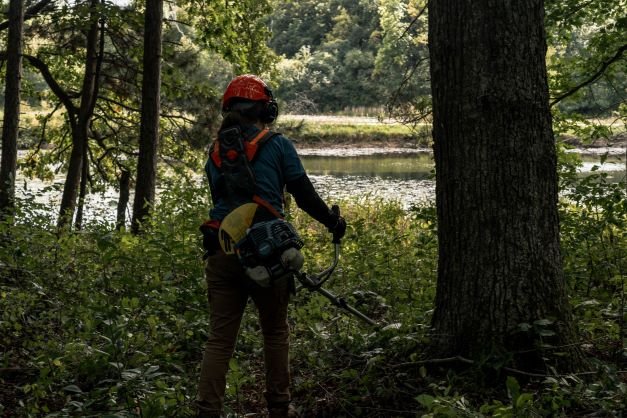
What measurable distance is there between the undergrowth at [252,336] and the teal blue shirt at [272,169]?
853mm

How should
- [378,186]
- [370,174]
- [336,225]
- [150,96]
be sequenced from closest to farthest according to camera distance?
1. [336,225]
2. [150,96]
3. [378,186]
4. [370,174]

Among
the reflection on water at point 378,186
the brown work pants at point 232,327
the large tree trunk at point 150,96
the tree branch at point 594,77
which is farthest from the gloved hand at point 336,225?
the reflection on water at point 378,186

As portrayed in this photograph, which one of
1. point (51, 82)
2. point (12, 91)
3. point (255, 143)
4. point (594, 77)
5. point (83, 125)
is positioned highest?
point (51, 82)

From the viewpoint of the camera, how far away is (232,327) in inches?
154

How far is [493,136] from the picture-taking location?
3.83m

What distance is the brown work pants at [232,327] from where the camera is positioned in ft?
12.5

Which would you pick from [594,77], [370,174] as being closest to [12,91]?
[594,77]

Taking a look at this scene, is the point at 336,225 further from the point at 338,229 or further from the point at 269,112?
the point at 269,112

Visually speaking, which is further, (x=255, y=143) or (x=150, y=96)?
(x=150, y=96)

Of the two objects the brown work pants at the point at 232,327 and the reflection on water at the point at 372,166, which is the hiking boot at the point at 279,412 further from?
the reflection on water at the point at 372,166

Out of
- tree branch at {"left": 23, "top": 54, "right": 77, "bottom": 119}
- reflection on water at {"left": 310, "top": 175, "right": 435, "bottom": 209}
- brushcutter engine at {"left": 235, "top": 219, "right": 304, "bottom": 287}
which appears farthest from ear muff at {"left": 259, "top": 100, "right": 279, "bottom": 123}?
reflection on water at {"left": 310, "top": 175, "right": 435, "bottom": 209}

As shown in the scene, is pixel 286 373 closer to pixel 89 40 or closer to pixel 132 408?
pixel 132 408

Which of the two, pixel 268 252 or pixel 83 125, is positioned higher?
pixel 83 125

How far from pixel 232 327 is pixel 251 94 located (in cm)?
122
